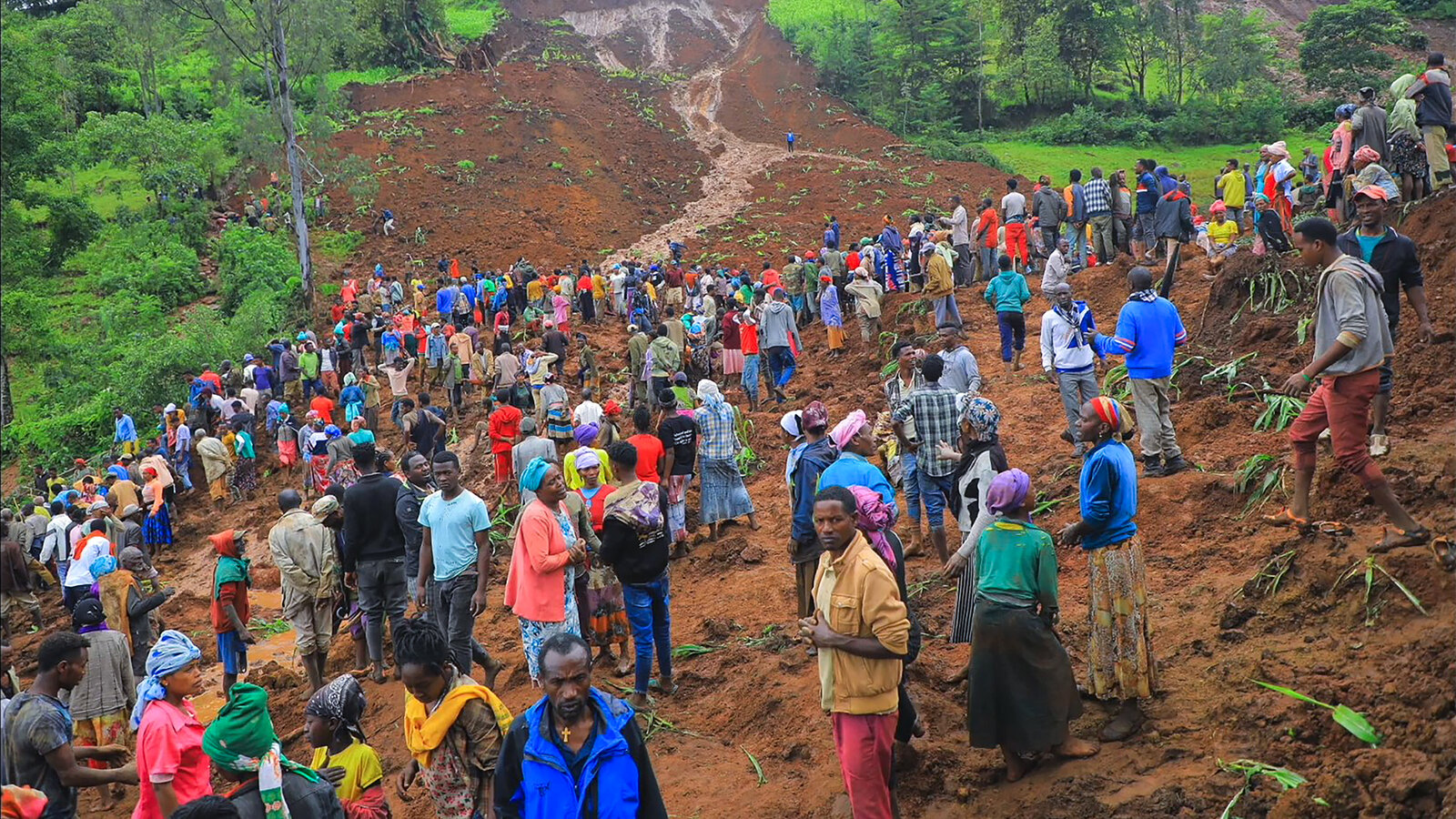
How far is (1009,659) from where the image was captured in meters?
4.91

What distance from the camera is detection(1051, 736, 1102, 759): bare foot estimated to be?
16.7ft

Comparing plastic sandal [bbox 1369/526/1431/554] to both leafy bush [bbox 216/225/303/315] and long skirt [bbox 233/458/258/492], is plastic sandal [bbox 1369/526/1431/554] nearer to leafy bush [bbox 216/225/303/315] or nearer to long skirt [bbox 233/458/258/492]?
long skirt [bbox 233/458/258/492]

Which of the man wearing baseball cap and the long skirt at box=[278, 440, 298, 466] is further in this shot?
the long skirt at box=[278, 440, 298, 466]

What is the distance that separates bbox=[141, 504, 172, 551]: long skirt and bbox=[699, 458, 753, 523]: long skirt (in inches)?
401

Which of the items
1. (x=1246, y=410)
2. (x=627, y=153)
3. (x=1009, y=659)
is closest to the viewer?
(x=1009, y=659)

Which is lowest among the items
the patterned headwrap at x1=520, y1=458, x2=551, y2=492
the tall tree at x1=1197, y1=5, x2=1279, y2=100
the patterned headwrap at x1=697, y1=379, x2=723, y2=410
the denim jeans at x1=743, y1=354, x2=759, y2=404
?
the denim jeans at x1=743, y1=354, x2=759, y2=404

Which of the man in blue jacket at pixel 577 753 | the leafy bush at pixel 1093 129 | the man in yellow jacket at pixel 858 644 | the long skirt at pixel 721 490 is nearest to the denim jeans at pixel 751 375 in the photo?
the long skirt at pixel 721 490

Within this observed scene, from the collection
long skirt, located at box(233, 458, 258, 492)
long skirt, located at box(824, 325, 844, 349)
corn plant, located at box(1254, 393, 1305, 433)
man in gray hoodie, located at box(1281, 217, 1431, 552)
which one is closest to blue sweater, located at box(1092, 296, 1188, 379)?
corn plant, located at box(1254, 393, 1305, 433)

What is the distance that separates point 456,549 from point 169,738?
7.63 ft

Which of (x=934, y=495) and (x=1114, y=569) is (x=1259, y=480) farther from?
(x=1114, y=569)

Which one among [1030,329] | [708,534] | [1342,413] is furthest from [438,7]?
[1342,413]

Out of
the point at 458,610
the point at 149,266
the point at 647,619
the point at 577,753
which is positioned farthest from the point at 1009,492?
the point at 149,266

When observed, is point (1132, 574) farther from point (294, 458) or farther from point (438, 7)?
point (438, 7)

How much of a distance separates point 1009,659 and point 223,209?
36.7 m
